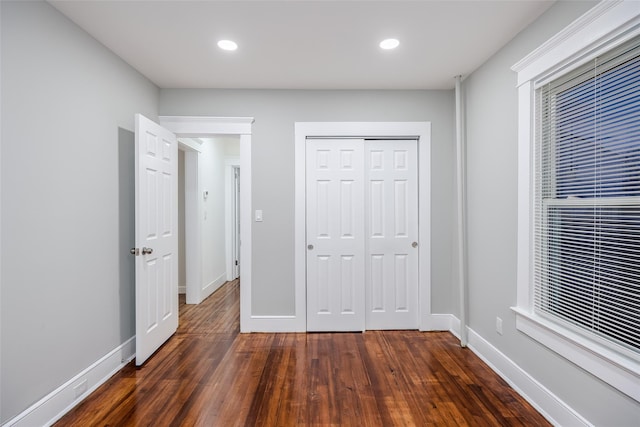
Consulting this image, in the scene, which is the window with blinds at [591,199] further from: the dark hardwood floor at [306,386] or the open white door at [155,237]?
the open white door at [155,237]

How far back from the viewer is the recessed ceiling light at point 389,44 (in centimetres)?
228

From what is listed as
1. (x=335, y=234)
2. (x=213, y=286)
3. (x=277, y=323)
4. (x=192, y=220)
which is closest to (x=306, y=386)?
(x=277, y=323)

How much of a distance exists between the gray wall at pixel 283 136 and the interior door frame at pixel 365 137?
6cm

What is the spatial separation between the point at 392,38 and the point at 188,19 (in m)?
1.38

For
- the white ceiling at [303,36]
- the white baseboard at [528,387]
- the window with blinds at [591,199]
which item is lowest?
the white baseboard at [528,387]

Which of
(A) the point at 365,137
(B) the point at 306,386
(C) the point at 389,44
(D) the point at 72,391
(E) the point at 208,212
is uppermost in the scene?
(C) the point at 389,44

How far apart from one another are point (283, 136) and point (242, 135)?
0.41 meters

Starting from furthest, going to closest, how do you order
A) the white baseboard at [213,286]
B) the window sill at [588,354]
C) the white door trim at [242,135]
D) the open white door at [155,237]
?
the white baseboard at [213,286]
the white door trim at [242,135]
the open white door at [155,237]
the window sill at [588,354]

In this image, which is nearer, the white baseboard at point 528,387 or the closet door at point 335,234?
the white baseboard at point 528,387

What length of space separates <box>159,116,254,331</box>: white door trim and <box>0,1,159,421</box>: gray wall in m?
0.59

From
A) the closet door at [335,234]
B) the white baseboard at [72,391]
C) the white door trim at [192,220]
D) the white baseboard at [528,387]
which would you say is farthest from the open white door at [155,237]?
the white baseboard at [528,387]

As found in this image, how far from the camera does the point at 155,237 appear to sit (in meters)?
2.69

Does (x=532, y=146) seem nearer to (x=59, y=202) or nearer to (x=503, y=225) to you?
(x=503, y=225)

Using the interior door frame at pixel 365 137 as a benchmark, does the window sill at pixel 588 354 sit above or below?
below
